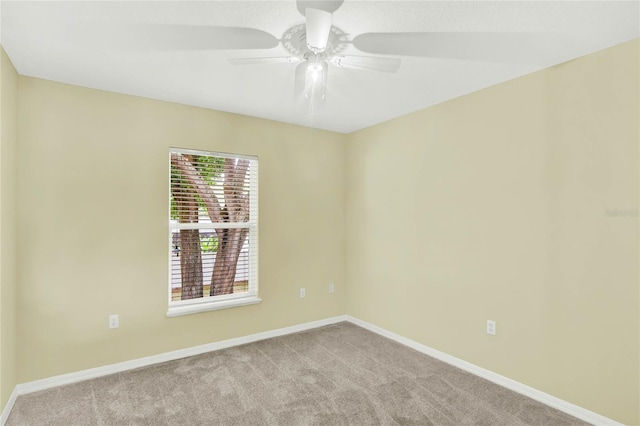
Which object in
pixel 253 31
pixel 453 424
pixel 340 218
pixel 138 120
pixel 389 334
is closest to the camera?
pixel 253 31

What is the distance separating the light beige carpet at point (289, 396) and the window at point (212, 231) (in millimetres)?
643

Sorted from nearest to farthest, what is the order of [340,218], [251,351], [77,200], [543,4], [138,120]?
[543,4], [77,200], [138,120], [251,351], [340,218]

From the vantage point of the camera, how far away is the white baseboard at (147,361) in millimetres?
2656

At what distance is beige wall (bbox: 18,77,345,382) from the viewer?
2.66 metres

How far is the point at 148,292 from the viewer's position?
3123 mm

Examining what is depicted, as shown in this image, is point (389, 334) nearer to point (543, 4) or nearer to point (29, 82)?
point (543, 4)

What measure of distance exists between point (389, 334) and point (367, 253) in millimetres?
968

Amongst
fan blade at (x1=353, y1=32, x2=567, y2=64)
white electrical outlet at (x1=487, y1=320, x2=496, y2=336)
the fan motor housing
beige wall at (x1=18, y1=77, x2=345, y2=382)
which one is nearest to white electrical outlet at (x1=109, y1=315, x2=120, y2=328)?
beige wall at (x1=18, y1=77, x2=345, y2=382)

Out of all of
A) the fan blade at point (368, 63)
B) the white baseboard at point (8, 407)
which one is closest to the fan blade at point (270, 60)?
the fan blade at point (368, 63)

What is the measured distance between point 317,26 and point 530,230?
7.16 ft

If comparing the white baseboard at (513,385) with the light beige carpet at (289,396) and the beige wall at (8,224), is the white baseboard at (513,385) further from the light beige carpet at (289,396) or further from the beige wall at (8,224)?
the beige wall at (8,224)

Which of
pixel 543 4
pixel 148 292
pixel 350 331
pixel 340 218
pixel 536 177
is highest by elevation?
pixel 543 4

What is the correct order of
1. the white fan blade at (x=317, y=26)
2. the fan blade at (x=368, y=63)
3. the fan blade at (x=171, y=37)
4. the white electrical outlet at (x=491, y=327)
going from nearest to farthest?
1. the white fan blade at (x=317, y=26)
2. the fan blade at (x=171, y=37)
3. the fan blade at (x=368, y=63)
4. the white electrical outlet at (x=491, y=327)

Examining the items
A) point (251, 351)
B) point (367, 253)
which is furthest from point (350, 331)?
point (251, 351)
